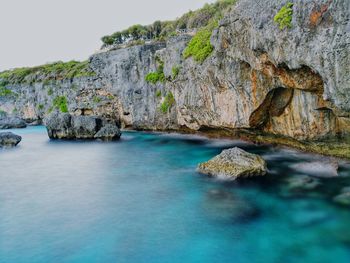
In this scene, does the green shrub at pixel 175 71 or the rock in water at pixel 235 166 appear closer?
the rock in water at pixel 235 166

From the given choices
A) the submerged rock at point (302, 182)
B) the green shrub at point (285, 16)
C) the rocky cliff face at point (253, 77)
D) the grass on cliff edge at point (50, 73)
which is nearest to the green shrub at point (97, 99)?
the rocky cliff face at point (253, 77)

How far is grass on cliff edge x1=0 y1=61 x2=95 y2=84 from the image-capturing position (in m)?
35.2

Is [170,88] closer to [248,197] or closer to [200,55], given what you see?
[200,55]

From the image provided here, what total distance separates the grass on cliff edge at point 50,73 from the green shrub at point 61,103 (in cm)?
228

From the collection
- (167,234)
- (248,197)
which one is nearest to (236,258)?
(167,234)

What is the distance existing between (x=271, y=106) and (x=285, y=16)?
237 inches

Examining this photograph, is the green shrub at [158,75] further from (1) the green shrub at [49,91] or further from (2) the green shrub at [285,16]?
(1) the green shrub at [49,91]

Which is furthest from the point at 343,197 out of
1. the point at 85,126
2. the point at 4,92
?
the point at 4,92

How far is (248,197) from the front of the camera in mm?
11609

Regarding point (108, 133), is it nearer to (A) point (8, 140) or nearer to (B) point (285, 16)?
(A) point (8, 140)

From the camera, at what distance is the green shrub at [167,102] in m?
25.8

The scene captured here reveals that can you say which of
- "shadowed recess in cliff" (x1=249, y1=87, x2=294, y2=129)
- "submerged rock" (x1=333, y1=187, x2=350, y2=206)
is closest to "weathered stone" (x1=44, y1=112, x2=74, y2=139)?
"shadowed recess in cliff" (x1=249, y1=87, x2=294, y2=129)

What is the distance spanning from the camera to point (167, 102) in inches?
1025

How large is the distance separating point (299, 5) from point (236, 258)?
8120mm
